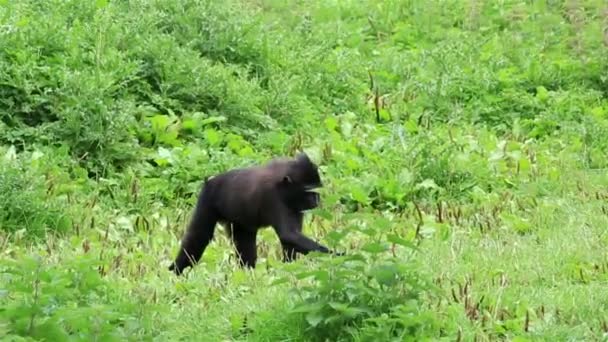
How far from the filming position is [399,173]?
12.2 m

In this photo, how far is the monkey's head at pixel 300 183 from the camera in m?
9.30

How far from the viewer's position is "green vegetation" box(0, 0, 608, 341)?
708cm

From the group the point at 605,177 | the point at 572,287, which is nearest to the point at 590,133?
the point at 605,177

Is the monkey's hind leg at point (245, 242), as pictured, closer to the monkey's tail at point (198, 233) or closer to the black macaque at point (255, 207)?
the black macaque at point (255, 207)

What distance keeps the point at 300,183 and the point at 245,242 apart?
2.27ft

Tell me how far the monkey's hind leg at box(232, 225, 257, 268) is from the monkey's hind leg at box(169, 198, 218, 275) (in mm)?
173

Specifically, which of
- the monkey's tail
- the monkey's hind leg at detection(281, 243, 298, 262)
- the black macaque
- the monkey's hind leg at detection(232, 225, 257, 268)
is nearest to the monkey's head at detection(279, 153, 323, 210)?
the black macaque

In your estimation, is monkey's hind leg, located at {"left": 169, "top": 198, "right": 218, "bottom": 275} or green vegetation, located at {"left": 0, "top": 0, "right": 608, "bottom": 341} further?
monkey's hind leg, located at {"left": 169, "top": 198, "right": 218, "bottom": 275}

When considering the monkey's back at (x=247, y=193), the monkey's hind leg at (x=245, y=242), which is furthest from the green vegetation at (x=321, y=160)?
the monkey's back at (x=247, y=193)

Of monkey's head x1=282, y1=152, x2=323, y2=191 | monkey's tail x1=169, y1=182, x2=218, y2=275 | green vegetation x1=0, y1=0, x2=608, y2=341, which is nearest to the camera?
green vegetation x1=0, y1=0, x2=608, y2=341

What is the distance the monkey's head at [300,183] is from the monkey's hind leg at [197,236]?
0.61 meters

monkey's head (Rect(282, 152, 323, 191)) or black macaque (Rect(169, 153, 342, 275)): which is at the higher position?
monkey's head (Rect(282, 152, 323, 191))

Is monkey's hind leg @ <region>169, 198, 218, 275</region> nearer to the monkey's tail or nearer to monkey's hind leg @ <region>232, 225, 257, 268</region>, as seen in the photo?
the monkey's tail

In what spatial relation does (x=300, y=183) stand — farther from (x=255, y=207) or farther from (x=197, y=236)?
(x=197, y=236)
